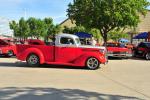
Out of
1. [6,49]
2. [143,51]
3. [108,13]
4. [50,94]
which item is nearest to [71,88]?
[50,94]

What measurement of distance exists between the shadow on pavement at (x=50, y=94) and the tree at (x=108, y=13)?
2625 centimetres

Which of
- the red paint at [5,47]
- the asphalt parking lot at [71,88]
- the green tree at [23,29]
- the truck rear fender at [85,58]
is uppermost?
the green tree at [23,29]

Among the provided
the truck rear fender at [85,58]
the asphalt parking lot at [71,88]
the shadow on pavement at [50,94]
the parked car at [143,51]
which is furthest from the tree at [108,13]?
the shadow on pavement at [50,94]

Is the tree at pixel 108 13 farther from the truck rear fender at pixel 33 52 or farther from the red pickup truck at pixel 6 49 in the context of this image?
the truck rear fender at pixel 33 52

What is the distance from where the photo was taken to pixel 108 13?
37.4 meters

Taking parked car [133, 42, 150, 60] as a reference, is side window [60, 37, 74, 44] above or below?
above

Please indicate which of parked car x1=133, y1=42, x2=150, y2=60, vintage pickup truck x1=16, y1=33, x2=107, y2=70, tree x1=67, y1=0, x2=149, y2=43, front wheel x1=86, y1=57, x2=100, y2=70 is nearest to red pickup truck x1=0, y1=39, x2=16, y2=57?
vintage pickup truck x1=16, y1=33, x2=107, y2=70

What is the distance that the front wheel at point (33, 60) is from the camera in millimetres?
20688

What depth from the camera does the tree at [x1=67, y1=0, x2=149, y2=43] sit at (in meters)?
37.8

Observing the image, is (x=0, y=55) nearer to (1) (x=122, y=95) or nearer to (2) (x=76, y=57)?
(2) (x=76, y=57)

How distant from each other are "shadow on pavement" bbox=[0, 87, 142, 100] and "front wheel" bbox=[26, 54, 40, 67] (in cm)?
862

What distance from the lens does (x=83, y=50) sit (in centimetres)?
2045

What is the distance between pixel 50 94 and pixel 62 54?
9671mm

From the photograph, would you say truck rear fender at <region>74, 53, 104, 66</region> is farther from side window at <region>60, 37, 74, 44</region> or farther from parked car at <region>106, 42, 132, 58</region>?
parked car at <region>106, 42, 132, 58</region>
